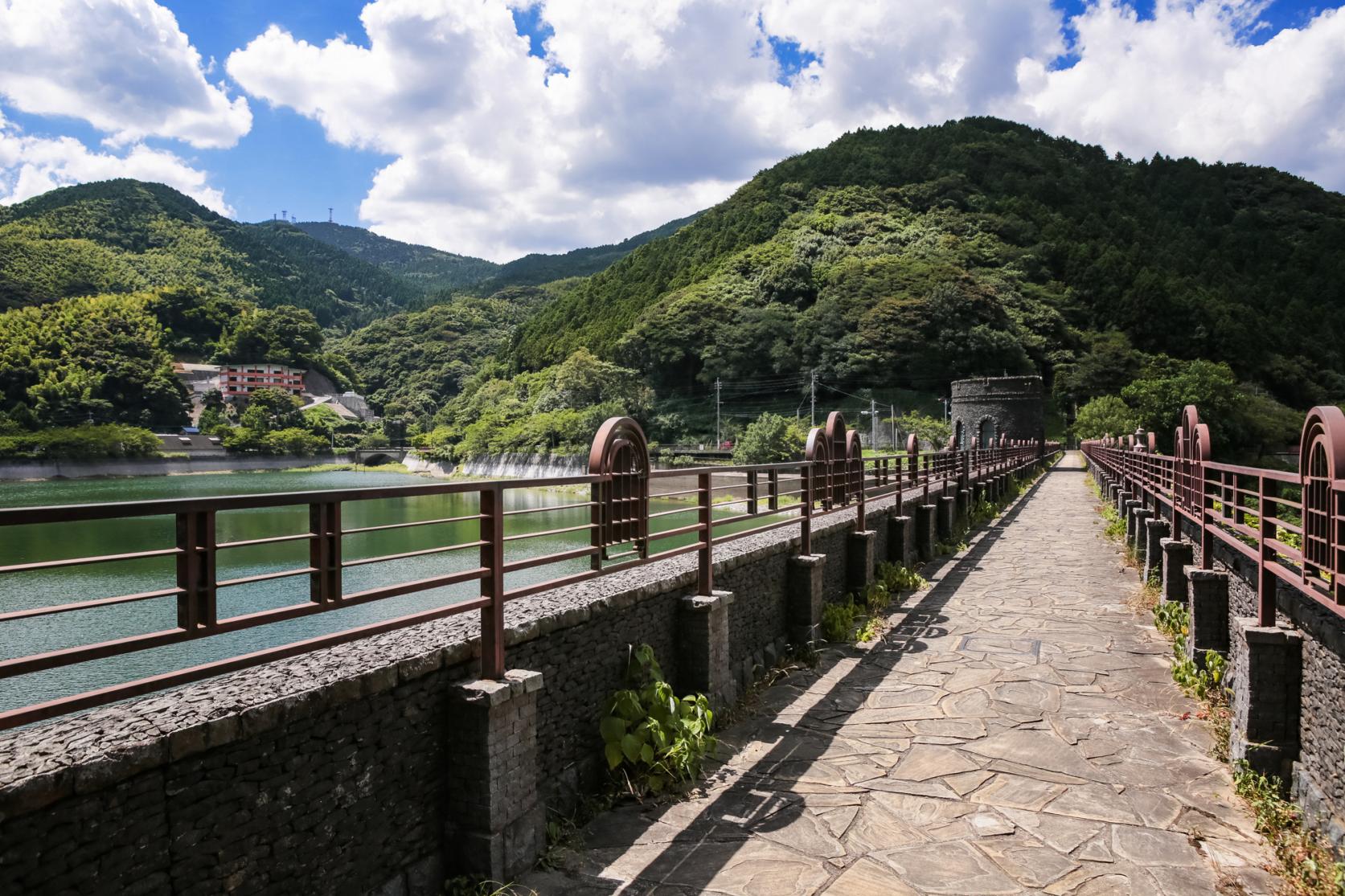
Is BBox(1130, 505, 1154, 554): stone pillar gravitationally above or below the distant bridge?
above

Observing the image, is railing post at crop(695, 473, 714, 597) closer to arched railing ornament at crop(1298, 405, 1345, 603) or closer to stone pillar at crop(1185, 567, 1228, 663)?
arched railing ornament at crop(1298, 405, 1345, 603)

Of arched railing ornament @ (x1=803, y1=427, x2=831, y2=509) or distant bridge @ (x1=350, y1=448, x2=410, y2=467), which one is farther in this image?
distant bridge @ (x1=350, y1=448, x2=410, y2=467)

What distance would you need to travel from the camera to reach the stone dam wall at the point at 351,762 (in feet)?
7.22

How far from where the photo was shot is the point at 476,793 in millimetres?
3369

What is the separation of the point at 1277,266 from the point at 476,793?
109631 mm

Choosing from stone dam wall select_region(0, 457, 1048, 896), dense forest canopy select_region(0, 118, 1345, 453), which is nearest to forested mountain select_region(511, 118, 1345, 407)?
Answer: dense forest canopy select_region(0, 118, 1345, 453)

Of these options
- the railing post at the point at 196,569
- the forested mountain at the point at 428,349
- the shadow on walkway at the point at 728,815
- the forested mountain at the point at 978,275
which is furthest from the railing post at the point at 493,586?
the forested mountain at the point at 428,349

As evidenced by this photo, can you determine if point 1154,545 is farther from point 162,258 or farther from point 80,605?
point 162,258

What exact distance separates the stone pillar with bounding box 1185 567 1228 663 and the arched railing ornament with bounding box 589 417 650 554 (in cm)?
412

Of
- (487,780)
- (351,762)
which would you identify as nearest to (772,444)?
(487,780)

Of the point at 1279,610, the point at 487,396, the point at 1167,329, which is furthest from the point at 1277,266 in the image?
the point at 1279,610

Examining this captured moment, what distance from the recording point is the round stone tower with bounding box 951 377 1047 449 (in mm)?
45281

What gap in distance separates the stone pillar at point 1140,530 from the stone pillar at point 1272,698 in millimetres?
6929

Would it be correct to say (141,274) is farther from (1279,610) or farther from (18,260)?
(1279,610)
